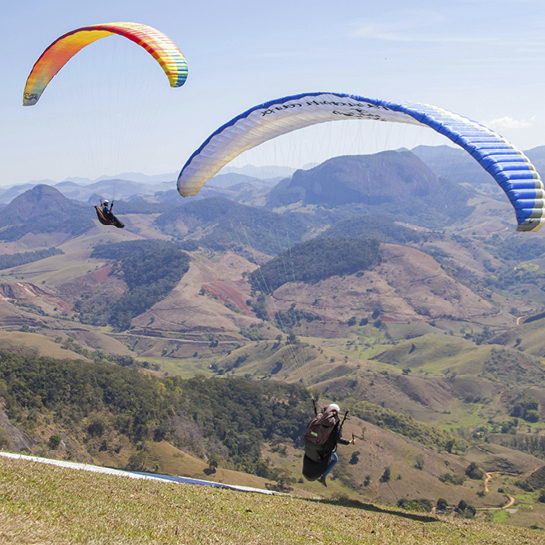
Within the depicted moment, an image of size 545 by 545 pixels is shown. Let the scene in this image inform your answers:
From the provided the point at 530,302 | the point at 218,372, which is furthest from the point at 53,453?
A: the point at 530,302

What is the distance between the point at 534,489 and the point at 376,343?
9165cm

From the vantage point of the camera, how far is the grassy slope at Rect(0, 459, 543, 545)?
1128 centimetres

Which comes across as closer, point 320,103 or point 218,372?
point 320,103

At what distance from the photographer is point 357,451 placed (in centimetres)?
5728

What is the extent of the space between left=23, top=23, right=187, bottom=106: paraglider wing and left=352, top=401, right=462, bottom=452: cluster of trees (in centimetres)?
6376


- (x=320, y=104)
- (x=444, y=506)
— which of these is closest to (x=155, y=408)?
(x=444, y=506)

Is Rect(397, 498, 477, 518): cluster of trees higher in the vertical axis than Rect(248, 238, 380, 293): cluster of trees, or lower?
lower

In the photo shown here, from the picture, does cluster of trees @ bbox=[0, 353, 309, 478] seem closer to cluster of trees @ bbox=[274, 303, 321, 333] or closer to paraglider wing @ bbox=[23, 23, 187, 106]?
paraglider wing @ bbox=[23, 23, 187, 106]

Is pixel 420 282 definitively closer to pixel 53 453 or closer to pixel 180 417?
pixel 180 417

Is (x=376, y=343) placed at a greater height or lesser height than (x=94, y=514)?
lesser

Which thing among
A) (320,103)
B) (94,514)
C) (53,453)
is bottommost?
(53,453)

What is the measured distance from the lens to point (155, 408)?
51.7 meters

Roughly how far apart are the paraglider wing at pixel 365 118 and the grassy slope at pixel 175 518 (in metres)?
10.7

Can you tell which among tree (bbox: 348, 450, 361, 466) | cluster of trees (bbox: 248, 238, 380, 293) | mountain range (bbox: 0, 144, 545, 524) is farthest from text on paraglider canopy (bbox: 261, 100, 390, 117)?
cluster of trees (bbox: 248, 238, 380, 293)
